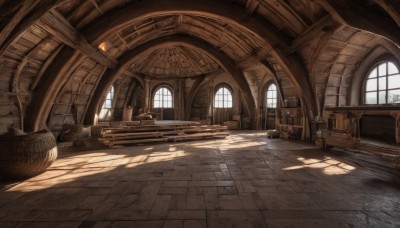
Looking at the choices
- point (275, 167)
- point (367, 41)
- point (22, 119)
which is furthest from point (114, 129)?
point (367, 41)

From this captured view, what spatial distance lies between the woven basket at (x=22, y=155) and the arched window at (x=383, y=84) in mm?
10714

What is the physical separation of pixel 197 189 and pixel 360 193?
2659 millimetres

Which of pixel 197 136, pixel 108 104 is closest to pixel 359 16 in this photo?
pixel 197 136

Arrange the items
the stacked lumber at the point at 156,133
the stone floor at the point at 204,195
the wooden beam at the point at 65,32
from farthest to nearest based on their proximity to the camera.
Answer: the stacked lumber at the point at 156,133
the wooden beam at the point at 65,32
the stone floor at the point at 204,195

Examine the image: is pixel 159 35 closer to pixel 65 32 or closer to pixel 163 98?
pixel 65 32

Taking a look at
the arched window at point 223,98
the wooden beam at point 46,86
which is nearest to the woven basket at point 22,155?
the wooden beam at point 46,86

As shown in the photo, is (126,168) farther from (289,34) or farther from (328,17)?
(289,34)

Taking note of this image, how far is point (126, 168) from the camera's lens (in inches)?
186

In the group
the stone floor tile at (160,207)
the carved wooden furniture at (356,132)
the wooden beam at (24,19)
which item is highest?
the wooden beam at (24,19)

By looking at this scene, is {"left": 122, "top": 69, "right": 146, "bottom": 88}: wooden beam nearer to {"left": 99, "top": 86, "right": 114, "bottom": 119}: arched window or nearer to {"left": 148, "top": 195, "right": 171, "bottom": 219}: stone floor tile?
{"left": 99, "top": 86, "right": 114, "bottom": 119}: arched window

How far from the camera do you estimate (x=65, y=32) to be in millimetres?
6121

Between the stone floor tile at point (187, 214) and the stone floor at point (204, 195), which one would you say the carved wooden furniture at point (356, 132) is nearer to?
the stone floor at point (204, 195)

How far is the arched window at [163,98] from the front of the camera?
630 inches

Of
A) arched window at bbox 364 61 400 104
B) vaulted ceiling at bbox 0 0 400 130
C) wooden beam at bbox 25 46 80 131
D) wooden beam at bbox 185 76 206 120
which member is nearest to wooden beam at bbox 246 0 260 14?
vaulted ceiling at bbox 0 0 400 130
